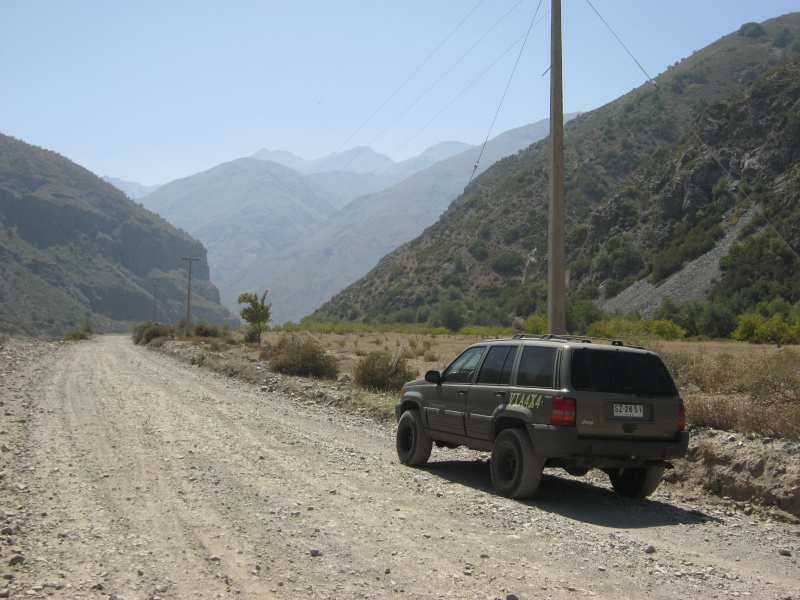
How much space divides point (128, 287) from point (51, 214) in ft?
70.6

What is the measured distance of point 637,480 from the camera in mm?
9234

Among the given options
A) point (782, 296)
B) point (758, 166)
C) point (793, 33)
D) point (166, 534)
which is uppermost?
point (793, 33)

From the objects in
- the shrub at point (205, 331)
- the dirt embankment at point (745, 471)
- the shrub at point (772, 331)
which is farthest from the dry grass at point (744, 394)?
the shrub at point (205, 331)

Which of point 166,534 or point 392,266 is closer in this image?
point 166,534

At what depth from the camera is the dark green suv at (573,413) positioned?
26.8ft

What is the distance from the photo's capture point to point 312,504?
8.02m

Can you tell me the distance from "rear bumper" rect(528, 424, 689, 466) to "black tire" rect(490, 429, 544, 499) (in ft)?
0.47

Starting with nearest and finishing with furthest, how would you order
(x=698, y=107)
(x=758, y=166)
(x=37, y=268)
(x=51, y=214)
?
1. (x=758, y=166)
2. (x=698, y=107)
3. (x=37, y=268)
4. (x=51, y=214)

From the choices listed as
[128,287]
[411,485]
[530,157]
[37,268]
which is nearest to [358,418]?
[411,485]

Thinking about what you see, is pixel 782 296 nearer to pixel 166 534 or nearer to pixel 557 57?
pixel 557 57

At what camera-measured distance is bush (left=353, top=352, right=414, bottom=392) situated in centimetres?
2078

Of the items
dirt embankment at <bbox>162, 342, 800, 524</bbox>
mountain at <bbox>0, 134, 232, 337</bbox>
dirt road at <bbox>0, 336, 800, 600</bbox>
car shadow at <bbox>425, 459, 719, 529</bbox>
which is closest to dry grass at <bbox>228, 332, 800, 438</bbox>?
dirt embankment at <bbox>162, 342, 800, 524</bbox>

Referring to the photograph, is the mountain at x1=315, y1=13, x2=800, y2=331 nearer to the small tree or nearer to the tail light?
the small tree

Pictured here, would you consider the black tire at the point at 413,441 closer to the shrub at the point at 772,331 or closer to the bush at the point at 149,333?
the shrub at the point at 772,331
